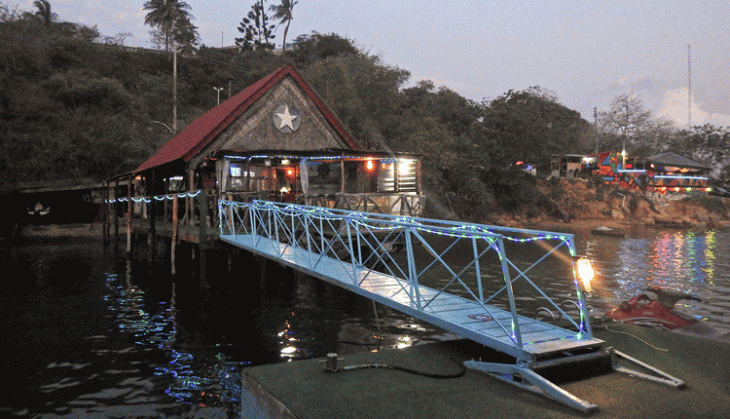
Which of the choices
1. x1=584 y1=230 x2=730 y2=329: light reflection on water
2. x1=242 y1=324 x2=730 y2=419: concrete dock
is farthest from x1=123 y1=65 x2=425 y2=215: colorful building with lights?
x1=242 y1=324 x2=730 y2=419: concrete dock

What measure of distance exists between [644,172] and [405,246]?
4868 centimetres

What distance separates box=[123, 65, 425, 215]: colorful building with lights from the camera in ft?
60.5

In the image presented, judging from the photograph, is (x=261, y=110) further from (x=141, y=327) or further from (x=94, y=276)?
(x=141, y=327)

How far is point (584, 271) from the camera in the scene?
595 cm

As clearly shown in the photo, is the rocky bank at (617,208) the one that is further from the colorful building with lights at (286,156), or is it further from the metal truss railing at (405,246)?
the colorful building with lights at (286,156)

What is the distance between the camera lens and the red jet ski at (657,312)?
1052 centimetres

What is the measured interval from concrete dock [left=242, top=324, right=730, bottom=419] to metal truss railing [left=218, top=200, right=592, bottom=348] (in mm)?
718

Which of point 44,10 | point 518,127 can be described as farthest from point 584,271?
point 44,10

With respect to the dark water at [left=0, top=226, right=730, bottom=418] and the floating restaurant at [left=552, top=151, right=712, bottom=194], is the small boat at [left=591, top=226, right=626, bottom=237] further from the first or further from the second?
the floating restaurant at [left=552, top=151, right=712, bottom=194]

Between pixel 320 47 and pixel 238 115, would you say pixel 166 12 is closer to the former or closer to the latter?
pixel 320 47

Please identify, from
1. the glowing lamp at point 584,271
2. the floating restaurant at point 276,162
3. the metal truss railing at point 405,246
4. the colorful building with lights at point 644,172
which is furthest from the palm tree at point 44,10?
the glowing lamp at point 584,271

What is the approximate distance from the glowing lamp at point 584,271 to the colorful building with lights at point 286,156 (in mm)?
10677

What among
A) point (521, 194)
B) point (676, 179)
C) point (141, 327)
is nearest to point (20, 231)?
point (141, 327)

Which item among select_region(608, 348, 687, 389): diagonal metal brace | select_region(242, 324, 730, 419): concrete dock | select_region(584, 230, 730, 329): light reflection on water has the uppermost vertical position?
select_region(608, 348, 687, 389): diagonal metal brace
